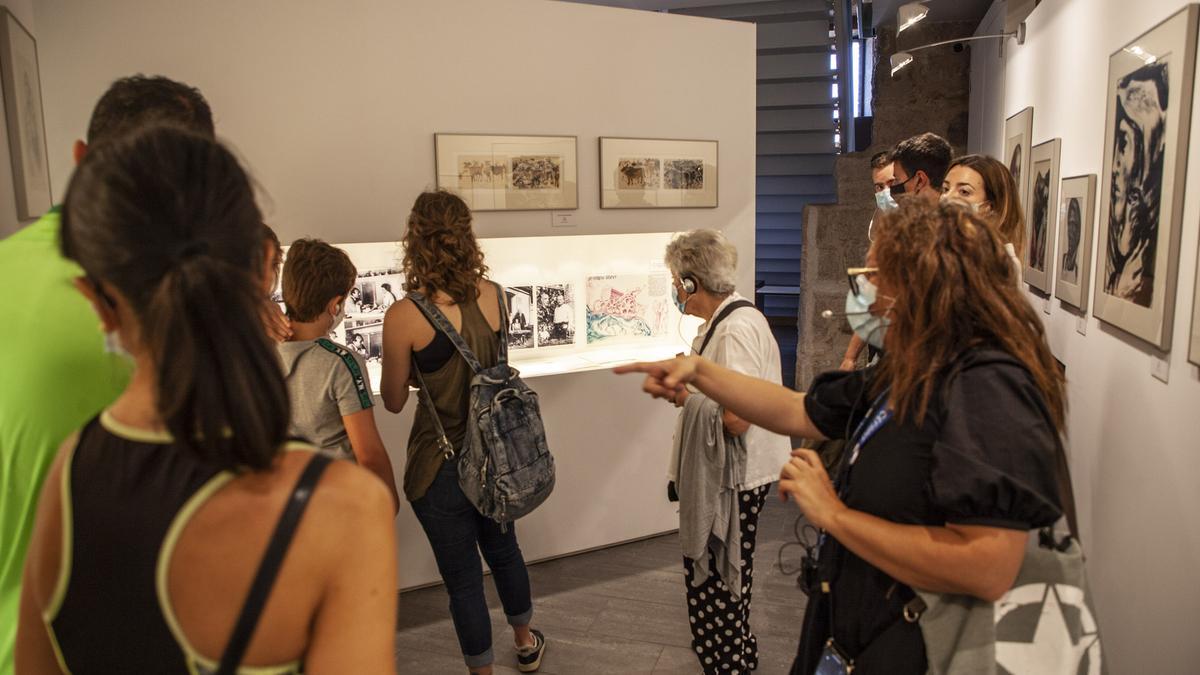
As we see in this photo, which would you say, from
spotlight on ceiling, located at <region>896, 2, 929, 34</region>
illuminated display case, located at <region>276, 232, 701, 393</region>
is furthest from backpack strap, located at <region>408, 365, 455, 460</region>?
spotlight on ceiling, located at <region>896, 2, 929, 34</region>

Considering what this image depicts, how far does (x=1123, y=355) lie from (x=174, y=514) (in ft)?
10.5

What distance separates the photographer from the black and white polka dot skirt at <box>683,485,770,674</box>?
10.5 feet

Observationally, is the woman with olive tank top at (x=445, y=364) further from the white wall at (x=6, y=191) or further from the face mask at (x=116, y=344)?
the face mask at (x=116, y=344)

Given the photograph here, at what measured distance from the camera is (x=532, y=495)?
10.1ft

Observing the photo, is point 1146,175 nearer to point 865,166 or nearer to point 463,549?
point 463,549

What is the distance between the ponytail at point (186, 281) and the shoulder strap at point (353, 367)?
5.72ft

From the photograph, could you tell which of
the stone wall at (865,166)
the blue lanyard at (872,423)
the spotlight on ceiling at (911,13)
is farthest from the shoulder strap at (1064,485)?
the stone wall at (865,166)

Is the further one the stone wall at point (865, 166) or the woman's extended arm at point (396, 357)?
the stone wall at point (865, 166)

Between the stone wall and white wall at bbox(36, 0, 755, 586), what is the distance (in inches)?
93.4

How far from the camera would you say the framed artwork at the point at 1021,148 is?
16.3ft

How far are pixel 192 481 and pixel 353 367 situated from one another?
1.77m

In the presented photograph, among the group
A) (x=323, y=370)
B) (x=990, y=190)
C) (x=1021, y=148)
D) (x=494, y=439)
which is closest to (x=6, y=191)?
(x=323, y=370)

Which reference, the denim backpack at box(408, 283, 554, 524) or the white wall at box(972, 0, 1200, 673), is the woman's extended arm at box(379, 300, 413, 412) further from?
the white wall at box(972, 0, 1200, 673)

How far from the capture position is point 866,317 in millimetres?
1885
